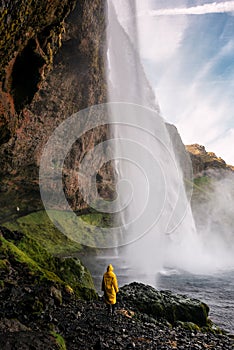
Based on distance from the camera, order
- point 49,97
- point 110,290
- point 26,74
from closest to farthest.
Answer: point 110,290 → point 26,74 → point 49,97

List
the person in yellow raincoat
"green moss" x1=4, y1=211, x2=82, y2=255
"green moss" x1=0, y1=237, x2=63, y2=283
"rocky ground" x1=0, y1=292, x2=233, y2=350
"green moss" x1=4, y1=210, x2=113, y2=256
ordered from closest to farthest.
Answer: "rocky ground" x1=0, y1=292, x2=233, y2=350 < the person in yellow raincoat < "green moss" x1=0, y1=237, x2=63, y2=283 < "green moss" x1=4, y1=211, x2=82, y2=255 < "green moss" x1=4, y1=210, x2=113, y2=256

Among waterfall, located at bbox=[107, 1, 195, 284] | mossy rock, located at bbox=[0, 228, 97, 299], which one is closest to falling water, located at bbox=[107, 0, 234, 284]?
waterfall, located at bbox=[107, 1, 195, 284]

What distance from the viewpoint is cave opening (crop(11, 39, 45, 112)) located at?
42.2ft

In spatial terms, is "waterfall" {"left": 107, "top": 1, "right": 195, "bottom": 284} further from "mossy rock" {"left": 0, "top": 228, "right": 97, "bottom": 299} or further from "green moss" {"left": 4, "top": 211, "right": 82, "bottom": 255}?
"mossy rock" {"left": 0, "top": 228, "right": 97, "bottom": 299}

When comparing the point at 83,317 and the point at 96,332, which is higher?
the point at 83,317

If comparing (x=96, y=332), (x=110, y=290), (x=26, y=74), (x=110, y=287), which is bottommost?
(x=96, y=332)

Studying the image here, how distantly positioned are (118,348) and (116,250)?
42.2m

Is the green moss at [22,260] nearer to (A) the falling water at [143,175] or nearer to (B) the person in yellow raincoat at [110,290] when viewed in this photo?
(B) the person in yellow raincoat at [110,290]

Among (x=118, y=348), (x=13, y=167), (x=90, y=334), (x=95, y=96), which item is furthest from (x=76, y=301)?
(x=95, y=96)

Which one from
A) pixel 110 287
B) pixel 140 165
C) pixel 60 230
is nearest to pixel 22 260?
pixel 110 287

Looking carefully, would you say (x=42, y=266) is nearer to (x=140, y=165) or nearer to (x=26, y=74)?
(x=26, y=74)

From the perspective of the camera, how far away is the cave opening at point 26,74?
12.9 metres

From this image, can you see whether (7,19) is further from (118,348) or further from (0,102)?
(118,348)

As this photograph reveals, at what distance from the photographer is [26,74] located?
14.0 meters
